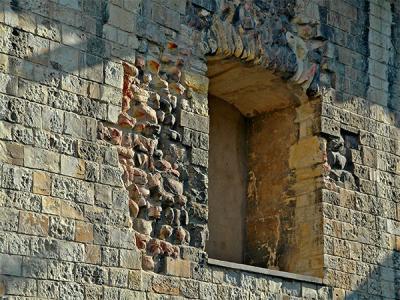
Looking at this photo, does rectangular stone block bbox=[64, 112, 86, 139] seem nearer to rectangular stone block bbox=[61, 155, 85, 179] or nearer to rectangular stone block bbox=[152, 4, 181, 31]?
rectangular stone block bbox=[61, 155, 85, 179]

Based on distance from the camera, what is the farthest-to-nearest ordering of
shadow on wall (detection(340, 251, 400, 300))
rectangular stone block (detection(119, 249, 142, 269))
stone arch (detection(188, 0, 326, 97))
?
1. shadow on wall (detection(340, 251, 400, 300))
2. stone arch (detection(188, 0, 326, 97))
3. rectangular stone block (detection(119, 249, 142, 269))

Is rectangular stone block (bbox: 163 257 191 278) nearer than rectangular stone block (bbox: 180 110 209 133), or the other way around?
rectangular stone block (bbox: 163 257 191 278)

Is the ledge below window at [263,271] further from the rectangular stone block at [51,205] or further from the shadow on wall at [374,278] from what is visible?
the rectangular stone block at [51,205]

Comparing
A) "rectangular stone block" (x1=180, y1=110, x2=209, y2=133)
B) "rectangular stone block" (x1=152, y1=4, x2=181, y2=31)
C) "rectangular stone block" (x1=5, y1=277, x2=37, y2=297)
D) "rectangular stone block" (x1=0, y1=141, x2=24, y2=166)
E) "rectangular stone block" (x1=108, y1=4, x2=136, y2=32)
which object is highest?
"rectangular stone block" (x1=152, y1=4, x2=181, y2=31)

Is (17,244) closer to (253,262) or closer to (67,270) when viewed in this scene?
(67,270)

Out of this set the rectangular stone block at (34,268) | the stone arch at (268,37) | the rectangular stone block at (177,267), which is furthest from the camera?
the stone arch at (268,37)

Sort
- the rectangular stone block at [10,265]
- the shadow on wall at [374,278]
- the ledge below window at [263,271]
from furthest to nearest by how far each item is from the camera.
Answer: the shadow on wall at [374,278], the ledge below window at [263,271], the rectangular stone block at [10,265]

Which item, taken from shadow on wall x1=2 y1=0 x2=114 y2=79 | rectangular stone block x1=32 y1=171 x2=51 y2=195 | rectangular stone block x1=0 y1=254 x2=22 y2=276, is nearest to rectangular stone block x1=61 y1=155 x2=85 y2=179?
rectangular stone block x1=32 y1=171 x2=51 y2=195

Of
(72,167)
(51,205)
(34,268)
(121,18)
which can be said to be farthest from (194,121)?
(34,268)

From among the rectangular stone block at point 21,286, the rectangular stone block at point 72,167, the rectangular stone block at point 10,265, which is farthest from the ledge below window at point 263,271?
the rectangular stone block at point 10,265

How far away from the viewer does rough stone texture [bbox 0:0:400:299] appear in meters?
7.68

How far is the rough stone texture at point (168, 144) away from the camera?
→ 25.2 ft

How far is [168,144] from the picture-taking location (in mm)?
8719

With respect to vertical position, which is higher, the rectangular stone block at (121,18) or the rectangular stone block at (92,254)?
the rectangular stone block at (121,18)
